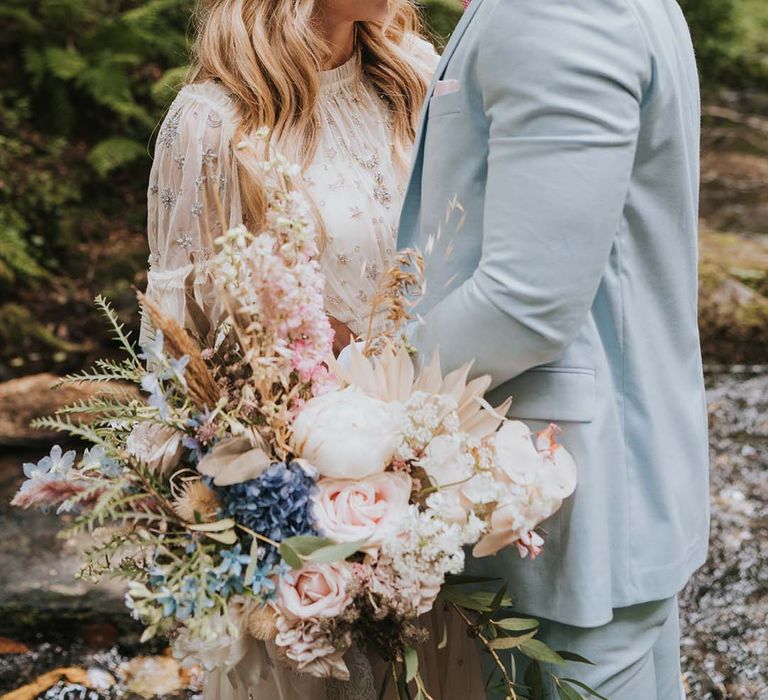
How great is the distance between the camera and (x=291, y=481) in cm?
124

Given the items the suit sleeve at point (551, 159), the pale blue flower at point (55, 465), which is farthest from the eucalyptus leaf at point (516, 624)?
the pale blue flower at point (55, 465)

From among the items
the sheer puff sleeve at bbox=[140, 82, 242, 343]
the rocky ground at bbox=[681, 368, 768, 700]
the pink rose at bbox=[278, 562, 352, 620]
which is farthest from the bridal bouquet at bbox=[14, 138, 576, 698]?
the rocky ground at bbox=[681, 368, 768, 700]

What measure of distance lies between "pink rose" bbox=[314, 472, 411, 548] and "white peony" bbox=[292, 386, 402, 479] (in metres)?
0.01

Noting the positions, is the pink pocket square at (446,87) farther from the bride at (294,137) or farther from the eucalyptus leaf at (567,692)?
the eucalyptus leaf at (567,692)

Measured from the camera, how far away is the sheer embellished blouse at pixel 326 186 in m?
2.12

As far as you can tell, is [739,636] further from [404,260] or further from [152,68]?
[152,68]

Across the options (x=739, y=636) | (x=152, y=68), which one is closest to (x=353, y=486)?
(x=739, y=636)

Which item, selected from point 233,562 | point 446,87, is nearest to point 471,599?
point 233,562

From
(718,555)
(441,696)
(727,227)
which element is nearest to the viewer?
(441,696)

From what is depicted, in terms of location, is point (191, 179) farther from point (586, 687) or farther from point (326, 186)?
point (586, 687)

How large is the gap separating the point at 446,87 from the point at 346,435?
0.52m

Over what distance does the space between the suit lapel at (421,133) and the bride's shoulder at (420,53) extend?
958 millimetres

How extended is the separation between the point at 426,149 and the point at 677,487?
2.11 ft

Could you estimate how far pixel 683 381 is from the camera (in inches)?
60.6
